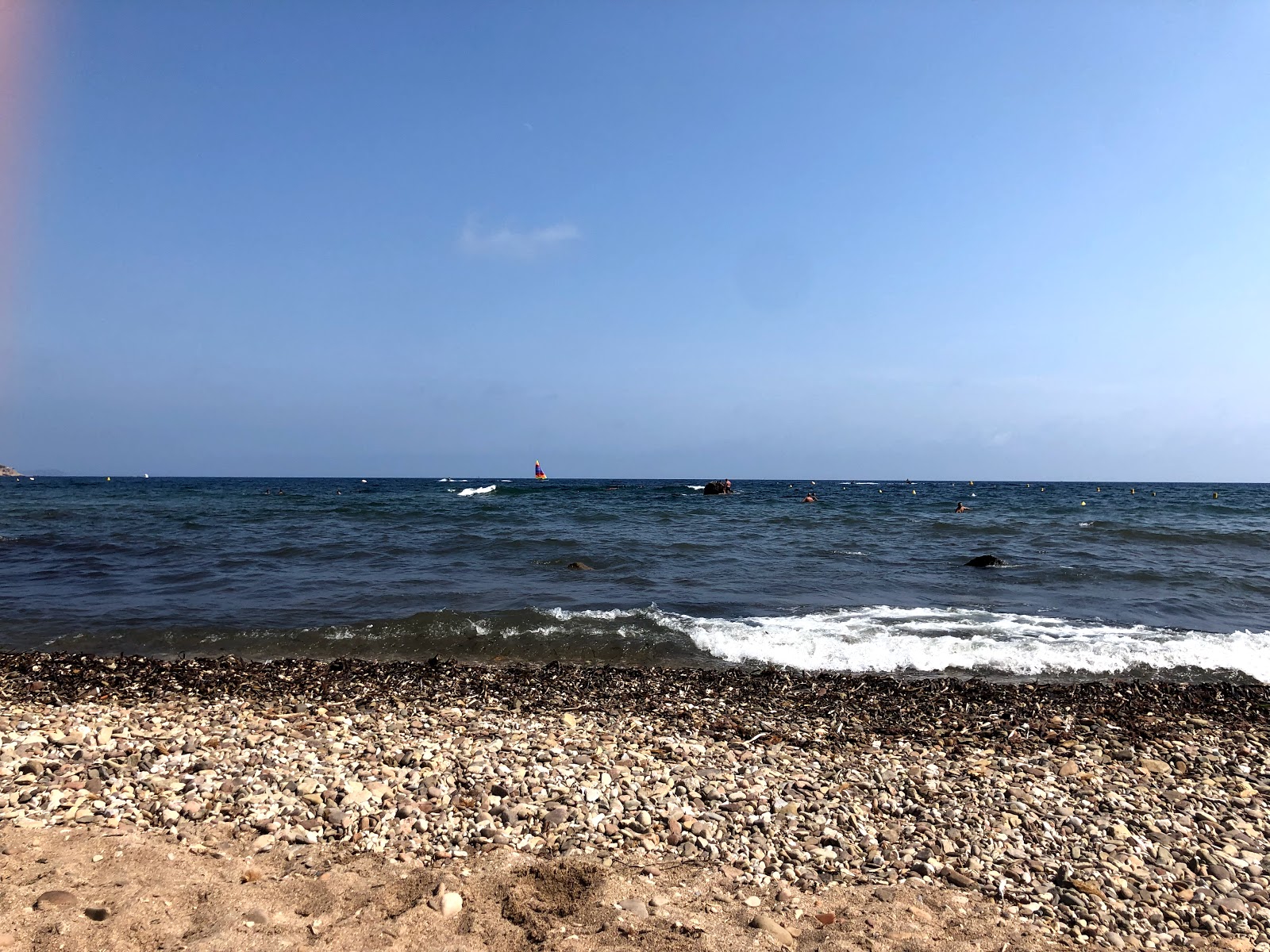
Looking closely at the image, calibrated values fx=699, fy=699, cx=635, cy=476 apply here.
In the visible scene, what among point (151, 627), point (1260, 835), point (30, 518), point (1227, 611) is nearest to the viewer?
point (1260, 835)

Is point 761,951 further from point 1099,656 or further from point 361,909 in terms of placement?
point 1099,656

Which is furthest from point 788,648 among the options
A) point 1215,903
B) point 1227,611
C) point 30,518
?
point 30,518

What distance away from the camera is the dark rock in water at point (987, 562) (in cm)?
2017

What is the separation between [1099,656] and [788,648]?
482 cm

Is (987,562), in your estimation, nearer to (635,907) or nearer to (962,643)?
(962,643)

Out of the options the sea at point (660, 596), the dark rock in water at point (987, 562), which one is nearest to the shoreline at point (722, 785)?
the sea at point (660, 596)

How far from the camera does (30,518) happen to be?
3253cm

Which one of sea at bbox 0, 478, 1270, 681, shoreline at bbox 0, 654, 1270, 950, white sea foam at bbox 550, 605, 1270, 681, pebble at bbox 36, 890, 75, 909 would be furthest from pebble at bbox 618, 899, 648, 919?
white sea foam at bbox 550, 605, 1270, 681

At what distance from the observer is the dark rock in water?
20.2 metres

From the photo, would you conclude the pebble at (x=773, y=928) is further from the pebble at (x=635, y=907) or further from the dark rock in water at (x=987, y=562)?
the dark rock in water at (x=987, y=562)

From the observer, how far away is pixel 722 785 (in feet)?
19.0

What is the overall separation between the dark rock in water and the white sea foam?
22.1 feet

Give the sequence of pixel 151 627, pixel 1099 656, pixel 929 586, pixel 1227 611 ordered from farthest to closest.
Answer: pixel 929 586
pixel 1227 611
pixel 151 627
pixel 1099 656

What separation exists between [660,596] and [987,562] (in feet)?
35.4
